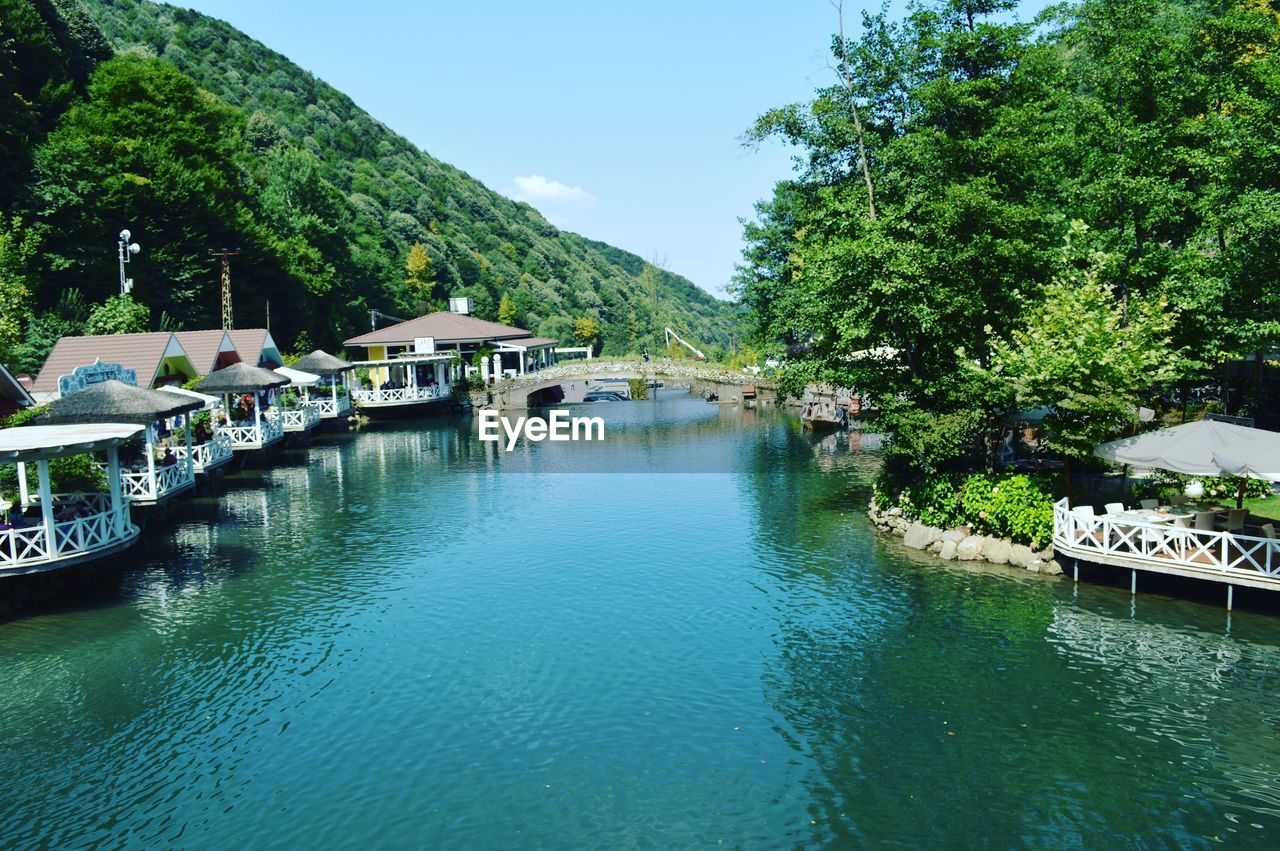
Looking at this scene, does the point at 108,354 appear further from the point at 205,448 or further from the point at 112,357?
the point at 205,448

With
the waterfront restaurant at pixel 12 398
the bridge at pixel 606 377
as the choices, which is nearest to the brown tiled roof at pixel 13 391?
the waterfront restaurant at pixel 12 398

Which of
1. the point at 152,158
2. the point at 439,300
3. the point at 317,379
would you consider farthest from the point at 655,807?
the point at 439,300

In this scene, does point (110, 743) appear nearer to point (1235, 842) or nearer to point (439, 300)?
point (1235, 842)

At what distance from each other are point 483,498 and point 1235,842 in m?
30.3

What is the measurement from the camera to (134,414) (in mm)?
27688

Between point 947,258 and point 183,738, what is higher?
point 947,258

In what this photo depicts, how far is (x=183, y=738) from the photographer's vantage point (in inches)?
626

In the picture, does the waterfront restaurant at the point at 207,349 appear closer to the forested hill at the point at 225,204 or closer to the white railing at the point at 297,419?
the white railing at the point at 297,419

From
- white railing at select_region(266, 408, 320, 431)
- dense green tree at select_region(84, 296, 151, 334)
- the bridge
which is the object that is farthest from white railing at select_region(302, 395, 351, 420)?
the bridge

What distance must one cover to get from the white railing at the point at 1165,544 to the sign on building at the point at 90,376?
31.7m

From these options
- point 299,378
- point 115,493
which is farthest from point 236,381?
point 115,493

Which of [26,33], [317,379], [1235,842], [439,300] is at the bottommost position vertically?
[1235,842]

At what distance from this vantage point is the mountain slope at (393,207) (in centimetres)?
11962

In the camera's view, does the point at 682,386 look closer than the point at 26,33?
No
